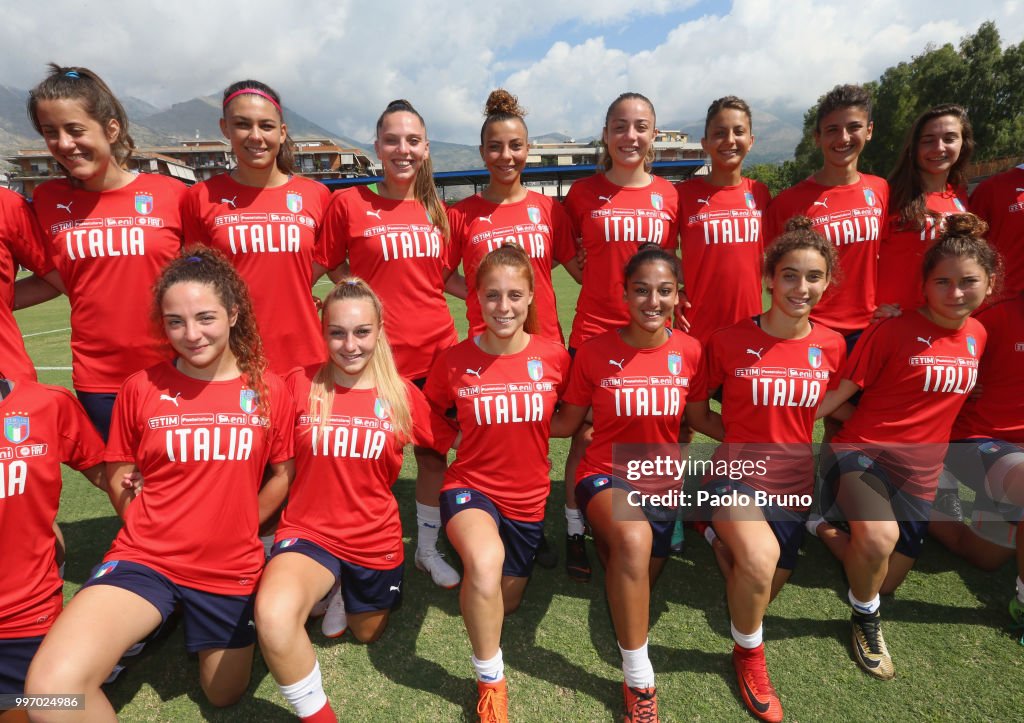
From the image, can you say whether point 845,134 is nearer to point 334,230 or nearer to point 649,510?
point 649,510

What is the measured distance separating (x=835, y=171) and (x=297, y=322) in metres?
3.28

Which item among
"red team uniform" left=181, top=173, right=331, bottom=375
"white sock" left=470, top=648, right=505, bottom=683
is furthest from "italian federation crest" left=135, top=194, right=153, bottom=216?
"white sock" left=470, top=648, right=505, bottom=683

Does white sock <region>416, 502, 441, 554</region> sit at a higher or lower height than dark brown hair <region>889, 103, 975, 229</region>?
lower

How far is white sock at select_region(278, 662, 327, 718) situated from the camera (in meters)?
2.13

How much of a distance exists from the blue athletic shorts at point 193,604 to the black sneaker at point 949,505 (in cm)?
400

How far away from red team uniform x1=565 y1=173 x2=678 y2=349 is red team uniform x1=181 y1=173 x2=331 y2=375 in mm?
1584

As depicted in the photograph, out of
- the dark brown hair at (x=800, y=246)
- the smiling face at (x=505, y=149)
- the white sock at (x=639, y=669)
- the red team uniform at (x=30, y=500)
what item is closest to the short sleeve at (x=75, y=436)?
the red team uniform at (x=30, y=500)

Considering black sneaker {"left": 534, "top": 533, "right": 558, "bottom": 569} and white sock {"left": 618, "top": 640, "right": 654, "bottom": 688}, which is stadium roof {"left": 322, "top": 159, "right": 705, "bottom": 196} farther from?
white sock {"left": 618, "top": 640, "right": 654, "bottom": 688}

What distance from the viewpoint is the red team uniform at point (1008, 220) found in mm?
3416

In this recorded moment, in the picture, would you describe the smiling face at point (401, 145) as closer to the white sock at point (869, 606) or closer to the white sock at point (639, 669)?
the white sock at point (639, 669)

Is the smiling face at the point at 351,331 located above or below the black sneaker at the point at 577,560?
above

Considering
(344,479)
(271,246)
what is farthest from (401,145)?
(344,479)

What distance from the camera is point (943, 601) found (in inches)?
117

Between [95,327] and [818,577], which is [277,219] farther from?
[818,577]
